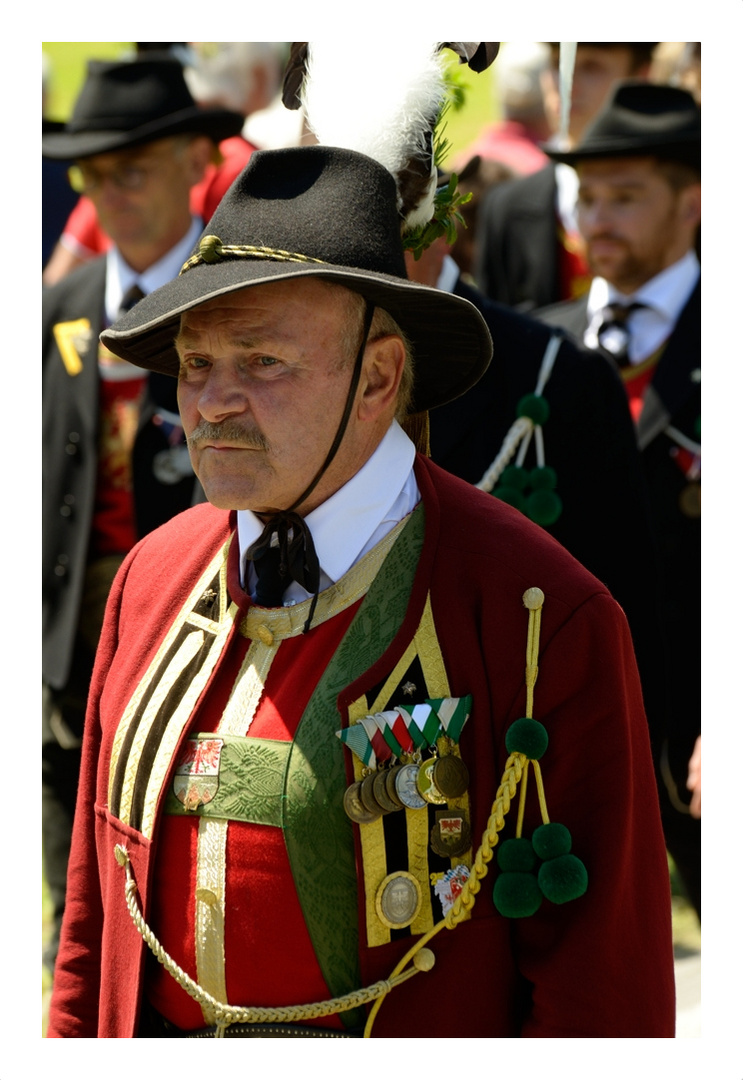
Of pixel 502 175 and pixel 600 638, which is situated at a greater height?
pixel 502 175

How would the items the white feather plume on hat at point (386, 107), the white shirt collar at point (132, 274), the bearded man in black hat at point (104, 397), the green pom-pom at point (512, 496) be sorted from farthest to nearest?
the white shirt collar at point (132, 274) → the bearded man in black hat at point (104, 397) → the green pom-pom at point (512, 496) → the white feather plume on hat at point (386, 107)

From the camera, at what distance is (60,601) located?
5.55 m

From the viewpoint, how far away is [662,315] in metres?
5.50

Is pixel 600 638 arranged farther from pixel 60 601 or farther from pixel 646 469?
pixel 60 601

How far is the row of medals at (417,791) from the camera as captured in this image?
243 centimetres

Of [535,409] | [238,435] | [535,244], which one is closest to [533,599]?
[238,435]

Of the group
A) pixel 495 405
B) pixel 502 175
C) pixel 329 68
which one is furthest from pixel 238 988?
pixel 502 175

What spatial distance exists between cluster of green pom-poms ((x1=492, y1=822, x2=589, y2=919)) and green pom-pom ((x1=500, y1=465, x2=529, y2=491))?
5.58 ft

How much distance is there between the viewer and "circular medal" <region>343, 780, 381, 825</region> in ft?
7.95

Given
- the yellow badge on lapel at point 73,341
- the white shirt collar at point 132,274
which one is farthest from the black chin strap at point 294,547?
the white shirt collar at point 132,274

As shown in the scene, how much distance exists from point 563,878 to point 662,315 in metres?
3.51

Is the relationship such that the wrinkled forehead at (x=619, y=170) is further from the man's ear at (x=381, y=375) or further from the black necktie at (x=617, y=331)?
the man's ear at (x=381, y=375)

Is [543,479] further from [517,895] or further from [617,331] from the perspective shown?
→ [517,895]

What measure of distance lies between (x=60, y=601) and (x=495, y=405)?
86.5 inches
